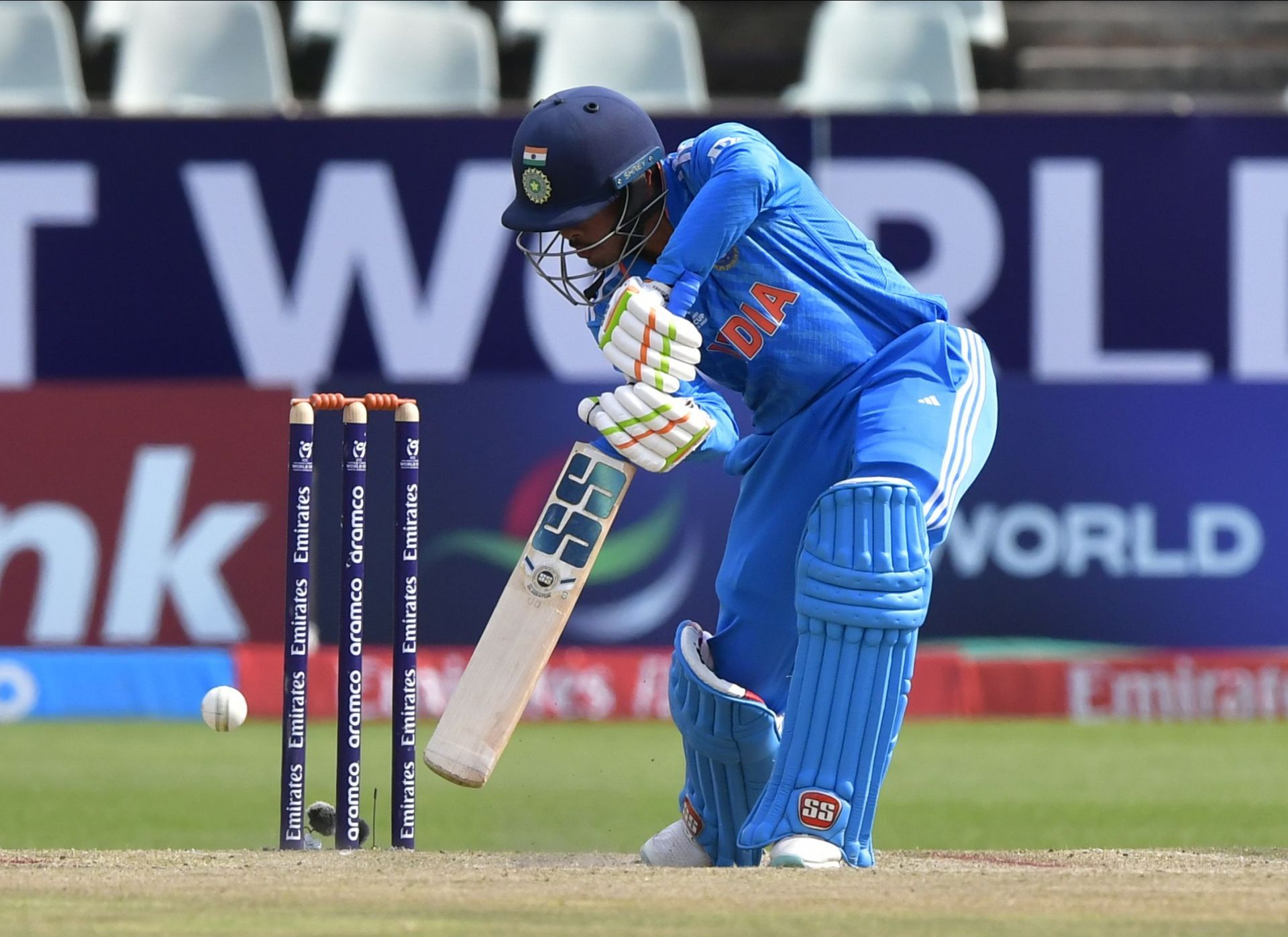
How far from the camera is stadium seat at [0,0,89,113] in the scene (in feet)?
32.7

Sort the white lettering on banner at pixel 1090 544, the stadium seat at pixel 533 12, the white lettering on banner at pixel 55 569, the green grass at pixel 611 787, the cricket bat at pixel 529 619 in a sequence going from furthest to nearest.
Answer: the stadium seat at pixel 533 12 < the white lettering on banner at pixel 1090 544 < the white lettering on banner at pixel 55 569 < the green grass at pixel 611 787 < the cricket bat at pixel 529 619

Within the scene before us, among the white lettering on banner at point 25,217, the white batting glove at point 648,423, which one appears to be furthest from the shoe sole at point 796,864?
the white lettering on banner at point 25,217

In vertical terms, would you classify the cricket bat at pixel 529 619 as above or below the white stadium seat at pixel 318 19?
below

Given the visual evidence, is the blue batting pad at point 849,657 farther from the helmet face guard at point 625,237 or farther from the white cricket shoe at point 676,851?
the helmet face guard at point 625,237

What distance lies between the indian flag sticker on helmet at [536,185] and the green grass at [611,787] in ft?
5.62

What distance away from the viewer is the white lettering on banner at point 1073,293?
8.15 metres

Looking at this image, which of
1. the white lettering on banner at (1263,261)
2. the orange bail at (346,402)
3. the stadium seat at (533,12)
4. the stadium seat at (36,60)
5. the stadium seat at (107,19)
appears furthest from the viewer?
the stadium seat at (533,12)

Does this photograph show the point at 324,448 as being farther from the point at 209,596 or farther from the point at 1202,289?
the point at 1202,289

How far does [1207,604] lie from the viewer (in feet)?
25.8

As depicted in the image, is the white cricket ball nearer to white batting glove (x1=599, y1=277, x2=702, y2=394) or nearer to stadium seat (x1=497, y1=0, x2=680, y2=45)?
white batting glove (x1=599, y1=277, x2=702, y2=394)

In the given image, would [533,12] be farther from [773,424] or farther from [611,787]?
[773,424]

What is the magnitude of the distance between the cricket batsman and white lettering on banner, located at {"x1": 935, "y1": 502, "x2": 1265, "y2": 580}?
11.8 feet

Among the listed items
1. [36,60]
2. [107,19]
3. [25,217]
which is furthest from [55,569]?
[107,19]

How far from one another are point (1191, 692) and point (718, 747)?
4.11 metres
